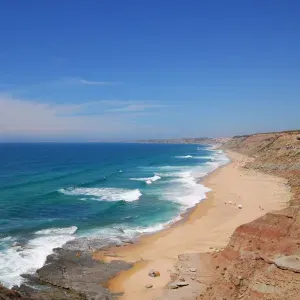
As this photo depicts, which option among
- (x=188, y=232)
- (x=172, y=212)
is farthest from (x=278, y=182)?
(x=188, y=232)

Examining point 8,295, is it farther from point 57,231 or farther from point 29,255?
point 57,231

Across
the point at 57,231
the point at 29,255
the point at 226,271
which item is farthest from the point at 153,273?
the point at 57,231

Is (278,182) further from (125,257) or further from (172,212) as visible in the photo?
(125,257)

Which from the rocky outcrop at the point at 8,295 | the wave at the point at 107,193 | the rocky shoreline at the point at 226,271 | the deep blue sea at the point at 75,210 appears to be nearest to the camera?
the rocky outcrop at the point at 8,295

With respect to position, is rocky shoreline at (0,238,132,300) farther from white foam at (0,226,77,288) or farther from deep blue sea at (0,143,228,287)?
deep blue sea at (0,143,228,287)

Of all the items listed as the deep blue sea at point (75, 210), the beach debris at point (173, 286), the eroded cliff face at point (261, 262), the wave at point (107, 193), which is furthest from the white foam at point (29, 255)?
the wave at point (107, 193)

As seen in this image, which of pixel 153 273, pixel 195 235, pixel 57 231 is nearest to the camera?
pixel 153 273

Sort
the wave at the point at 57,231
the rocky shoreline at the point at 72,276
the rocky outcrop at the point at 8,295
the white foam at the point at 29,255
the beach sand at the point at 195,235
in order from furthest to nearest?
the wave at the point at 57,231 < the white foam at the point at 29,255 < the beach sand at the point at 195,235 < the rocky shoreline at the point at 72,276 < the rocky outcrop at the point at 8,295

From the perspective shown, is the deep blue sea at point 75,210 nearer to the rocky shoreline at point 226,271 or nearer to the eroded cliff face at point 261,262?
the rocky shoreline at point 226,271
